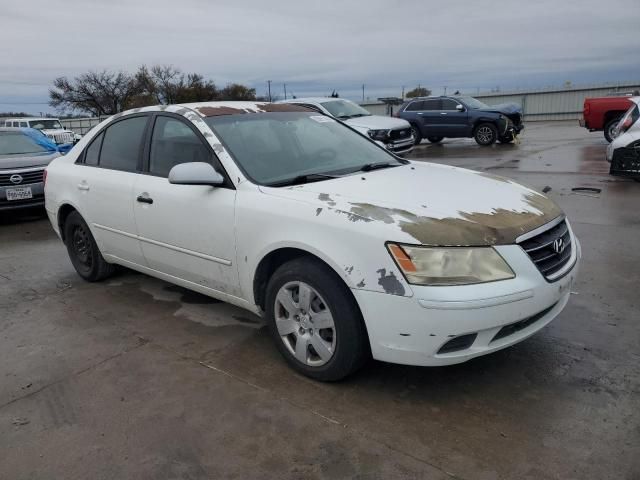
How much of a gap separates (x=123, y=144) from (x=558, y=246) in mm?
3471

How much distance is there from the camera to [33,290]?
5070mm

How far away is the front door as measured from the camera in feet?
11.6

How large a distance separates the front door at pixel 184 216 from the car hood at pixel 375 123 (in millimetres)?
9343

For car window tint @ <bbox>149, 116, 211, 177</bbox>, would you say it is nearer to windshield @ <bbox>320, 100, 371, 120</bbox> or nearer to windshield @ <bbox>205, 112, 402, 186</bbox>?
windshield @ <bbox>205, 112, 402, 186</bbox>

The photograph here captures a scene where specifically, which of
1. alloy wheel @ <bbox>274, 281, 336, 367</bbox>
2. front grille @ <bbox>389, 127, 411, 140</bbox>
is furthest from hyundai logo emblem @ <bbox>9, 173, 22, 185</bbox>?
front grille @ <bbox>389, 127, 411, 140</bbox>

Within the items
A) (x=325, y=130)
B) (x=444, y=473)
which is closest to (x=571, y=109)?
(x=325, y=130)

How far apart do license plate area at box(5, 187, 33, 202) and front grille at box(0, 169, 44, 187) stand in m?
0.10

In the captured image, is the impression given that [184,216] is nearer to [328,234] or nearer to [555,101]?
Answer: [328,234]

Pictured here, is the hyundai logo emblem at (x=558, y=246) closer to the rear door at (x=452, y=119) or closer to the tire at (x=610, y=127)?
the tire at (x=610, y=127)

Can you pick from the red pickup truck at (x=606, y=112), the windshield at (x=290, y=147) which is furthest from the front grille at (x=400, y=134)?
the windshield at (x=290, y=147)

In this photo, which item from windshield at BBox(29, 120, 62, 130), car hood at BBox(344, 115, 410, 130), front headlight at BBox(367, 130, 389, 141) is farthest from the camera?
windshield at BBox(29, 120, 62, 130)

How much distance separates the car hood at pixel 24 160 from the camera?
849 centimetres

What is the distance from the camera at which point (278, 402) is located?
300 centimetres

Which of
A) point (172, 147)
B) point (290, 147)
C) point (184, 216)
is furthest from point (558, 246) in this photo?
point (172, 147)
